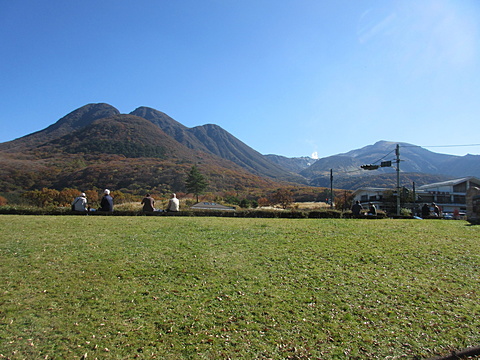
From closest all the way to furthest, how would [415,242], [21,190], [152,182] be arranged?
[415,242] → [21,190] → [152,182]

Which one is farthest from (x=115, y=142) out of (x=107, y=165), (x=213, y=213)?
(x=213, y=213)

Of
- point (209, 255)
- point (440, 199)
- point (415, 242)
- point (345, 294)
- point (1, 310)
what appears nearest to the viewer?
point (1, 310)

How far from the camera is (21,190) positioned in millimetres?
92500

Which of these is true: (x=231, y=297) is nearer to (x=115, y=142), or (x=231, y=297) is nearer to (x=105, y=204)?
(x=105, y=204)

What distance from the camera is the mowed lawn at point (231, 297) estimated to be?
5.36 m

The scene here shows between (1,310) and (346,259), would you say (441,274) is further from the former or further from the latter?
(1,310)

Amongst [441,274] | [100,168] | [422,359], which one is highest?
[100,168]

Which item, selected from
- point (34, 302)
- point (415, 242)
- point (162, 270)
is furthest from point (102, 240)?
point (415, 242)

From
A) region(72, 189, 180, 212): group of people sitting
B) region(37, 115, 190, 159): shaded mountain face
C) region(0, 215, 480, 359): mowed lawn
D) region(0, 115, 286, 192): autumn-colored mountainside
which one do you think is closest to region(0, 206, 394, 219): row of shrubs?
region(72, 189, 180, 212): group of people sitting

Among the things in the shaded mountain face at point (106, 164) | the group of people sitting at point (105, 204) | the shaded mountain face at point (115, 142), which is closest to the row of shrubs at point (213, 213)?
the group of people sitting at point (105, 204)

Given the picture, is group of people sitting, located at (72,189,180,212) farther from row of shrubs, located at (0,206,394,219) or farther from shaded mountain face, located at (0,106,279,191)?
shaded mountain face, located at (0,106,279,191)

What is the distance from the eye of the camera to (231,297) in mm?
6941

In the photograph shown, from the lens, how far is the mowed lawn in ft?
17.6

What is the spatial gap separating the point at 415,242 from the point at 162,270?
9.40 meters
